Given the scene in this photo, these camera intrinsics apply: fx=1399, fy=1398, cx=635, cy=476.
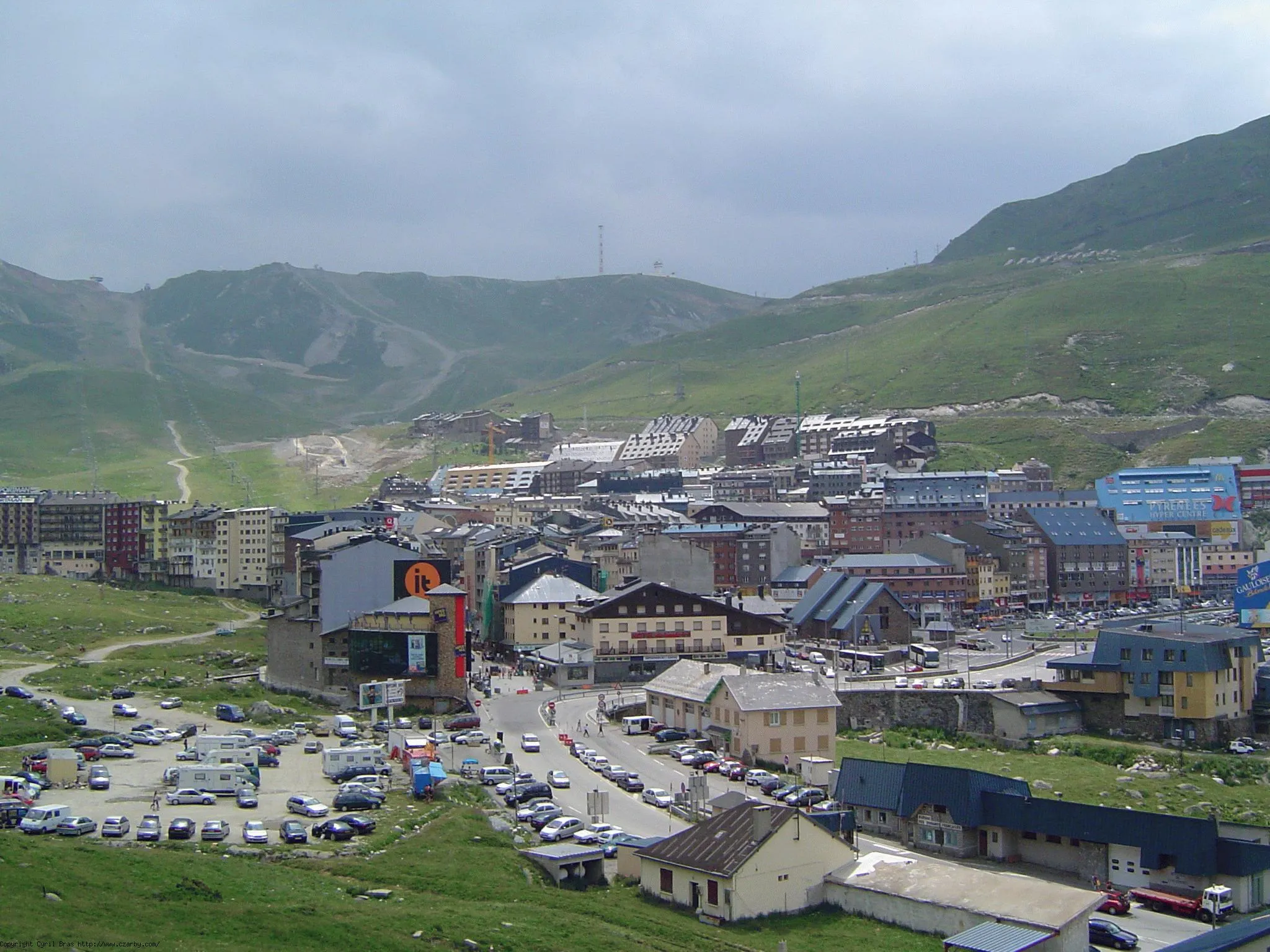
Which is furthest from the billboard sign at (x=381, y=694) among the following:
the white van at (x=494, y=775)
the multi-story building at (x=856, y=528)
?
the multi-story building at (x=856, y=528)

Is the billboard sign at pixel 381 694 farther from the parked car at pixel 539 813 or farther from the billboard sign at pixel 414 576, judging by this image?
the parked car at pixel 539 813

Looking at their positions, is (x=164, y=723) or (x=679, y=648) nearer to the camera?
(x=164, y=723)

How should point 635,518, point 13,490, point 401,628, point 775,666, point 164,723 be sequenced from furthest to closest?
point 13,490, point 635,518, point 775,666, point 401,628, point 164,723

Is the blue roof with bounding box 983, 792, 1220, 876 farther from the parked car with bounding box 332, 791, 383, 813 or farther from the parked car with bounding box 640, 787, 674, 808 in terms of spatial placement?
the parked car with bounding box 332, 791, 383, 813

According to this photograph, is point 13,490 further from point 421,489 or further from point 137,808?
point 137,808

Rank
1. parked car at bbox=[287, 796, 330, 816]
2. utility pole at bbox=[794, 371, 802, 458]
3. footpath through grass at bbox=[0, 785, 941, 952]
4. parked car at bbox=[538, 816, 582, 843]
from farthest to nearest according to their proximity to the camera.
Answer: utility pole at bbox=[794, 371, 802, 458] < parked car at bbox=[287, 796, 330, 816] < parked car at bbox=[538, 816, 582, 843] < footpath through grass at bbox=[0, 785, 941, 952]

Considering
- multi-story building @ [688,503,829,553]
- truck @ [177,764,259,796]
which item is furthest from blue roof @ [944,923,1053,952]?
multi-story building @ [688,503,829,553]

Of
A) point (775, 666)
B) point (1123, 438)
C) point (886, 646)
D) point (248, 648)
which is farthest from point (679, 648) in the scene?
point (1123, 438)
